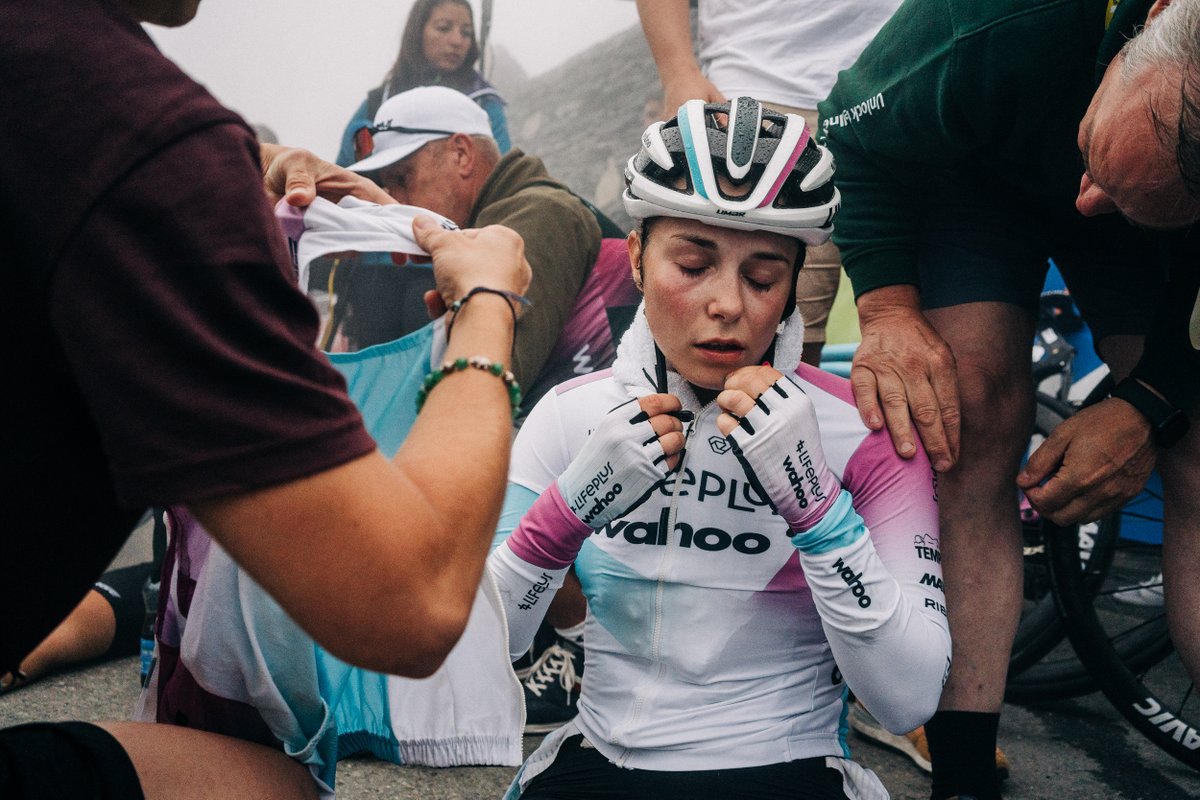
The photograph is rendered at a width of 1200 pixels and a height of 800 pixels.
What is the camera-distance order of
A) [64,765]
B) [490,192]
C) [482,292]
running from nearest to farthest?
[64,765]
[482,292]
[490,192]

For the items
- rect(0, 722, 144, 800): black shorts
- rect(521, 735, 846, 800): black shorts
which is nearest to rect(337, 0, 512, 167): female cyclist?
rect(521, 735, 846, 800): black shorts

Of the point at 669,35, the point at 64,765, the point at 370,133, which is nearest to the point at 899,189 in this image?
the point at 669,35

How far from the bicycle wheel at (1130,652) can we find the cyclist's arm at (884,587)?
1203mm

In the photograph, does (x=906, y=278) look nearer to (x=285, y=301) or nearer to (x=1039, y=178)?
(x=1039, y=178)

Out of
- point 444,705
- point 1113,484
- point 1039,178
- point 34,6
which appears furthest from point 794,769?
point 34,6

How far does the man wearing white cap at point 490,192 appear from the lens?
11.6ft

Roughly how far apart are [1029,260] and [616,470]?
1.25m

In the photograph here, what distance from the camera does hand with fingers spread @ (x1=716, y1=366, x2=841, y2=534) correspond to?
6.14 ft

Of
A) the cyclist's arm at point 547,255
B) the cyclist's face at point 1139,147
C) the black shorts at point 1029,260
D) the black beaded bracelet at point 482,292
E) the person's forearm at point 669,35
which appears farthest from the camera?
the person's forearm at point 669,35

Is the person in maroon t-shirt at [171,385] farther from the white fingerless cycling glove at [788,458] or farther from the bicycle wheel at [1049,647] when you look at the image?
the bicycle wheel at [1049,647]

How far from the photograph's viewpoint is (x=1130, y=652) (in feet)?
10.3

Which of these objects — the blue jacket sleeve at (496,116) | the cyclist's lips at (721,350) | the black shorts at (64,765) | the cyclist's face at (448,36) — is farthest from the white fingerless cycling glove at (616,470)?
the cyclist's face at (448,36)

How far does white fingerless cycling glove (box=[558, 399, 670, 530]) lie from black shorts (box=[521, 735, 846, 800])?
18.5 inches

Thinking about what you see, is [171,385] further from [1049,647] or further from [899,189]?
[1049,647]
